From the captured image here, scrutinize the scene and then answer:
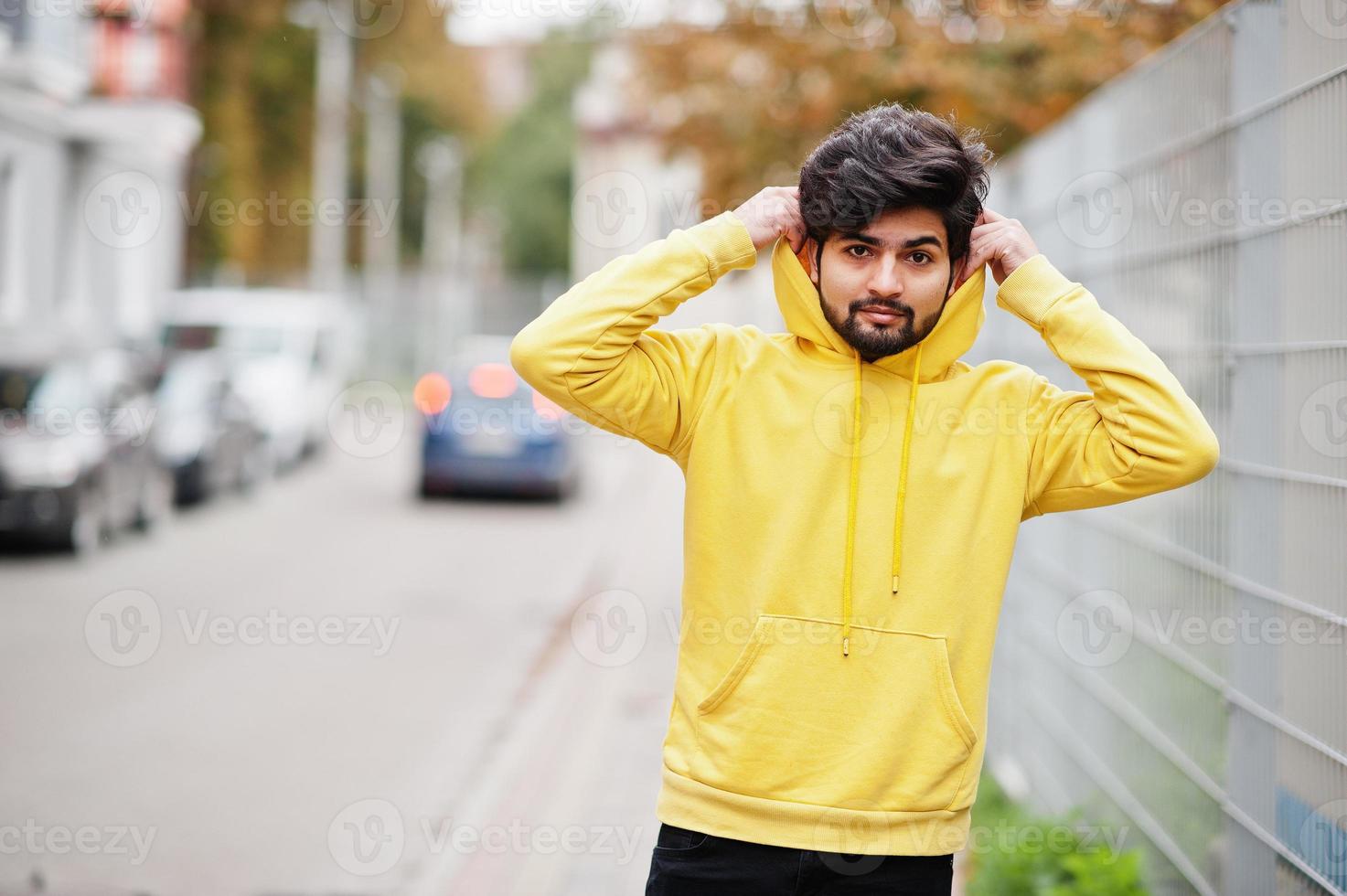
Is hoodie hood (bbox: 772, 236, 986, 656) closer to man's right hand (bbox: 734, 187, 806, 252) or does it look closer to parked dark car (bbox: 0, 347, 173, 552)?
man's right hand (bbox: 734, 187, 806, 252)

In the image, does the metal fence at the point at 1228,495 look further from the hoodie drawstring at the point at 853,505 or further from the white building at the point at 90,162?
the white building at the point at 90,162

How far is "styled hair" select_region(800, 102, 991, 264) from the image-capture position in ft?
7.73

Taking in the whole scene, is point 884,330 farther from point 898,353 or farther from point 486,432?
point 486,432

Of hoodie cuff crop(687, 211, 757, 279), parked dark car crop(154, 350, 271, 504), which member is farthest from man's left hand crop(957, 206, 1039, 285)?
parked dark car crop(154, 350, 271, 504)

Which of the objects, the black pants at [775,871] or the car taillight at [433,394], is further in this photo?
the car taillight at [433,394]

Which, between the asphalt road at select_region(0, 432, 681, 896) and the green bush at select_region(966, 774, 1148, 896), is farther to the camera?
the asphalt road at select_region(0, 432, 681, 896)

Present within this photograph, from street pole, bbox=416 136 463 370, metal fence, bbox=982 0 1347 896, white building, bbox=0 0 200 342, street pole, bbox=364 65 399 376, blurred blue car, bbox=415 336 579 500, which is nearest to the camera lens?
metal fence, bbox=982 0 1347 896

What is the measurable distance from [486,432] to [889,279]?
14371 millimetres

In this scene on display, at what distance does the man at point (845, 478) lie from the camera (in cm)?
238

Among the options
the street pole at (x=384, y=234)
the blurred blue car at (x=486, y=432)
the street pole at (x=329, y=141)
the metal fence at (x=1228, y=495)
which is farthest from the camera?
the street pole at (x=384, y=234)

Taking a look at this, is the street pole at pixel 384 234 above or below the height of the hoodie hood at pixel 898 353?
above

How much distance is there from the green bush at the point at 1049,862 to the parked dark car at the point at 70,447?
29.2 ft

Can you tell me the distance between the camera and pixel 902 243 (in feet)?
7.89

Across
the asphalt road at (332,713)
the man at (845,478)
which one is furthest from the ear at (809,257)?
the asphalt road at (332,713)
